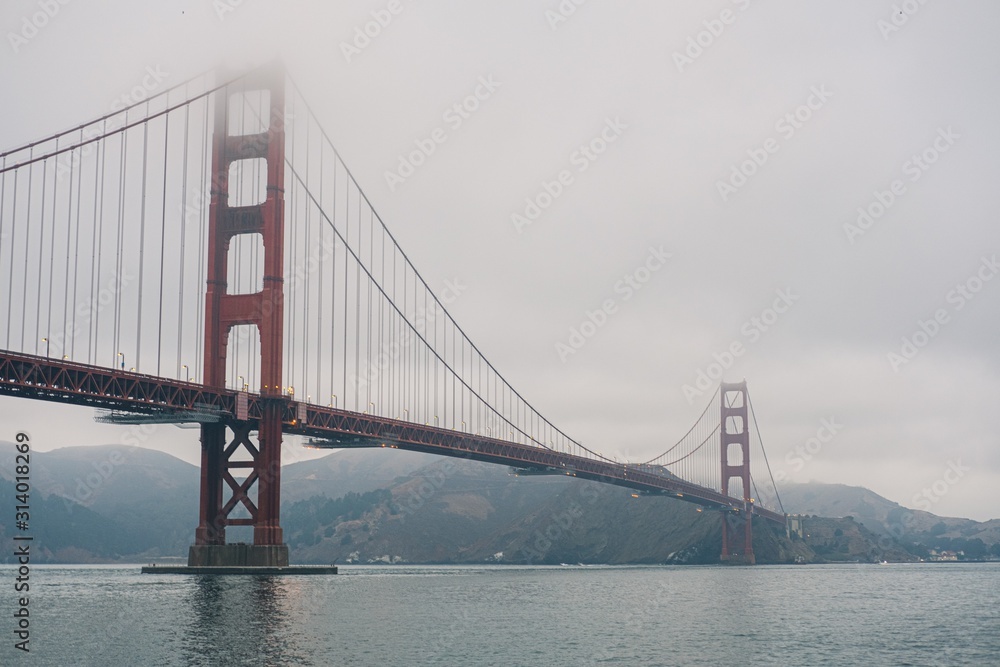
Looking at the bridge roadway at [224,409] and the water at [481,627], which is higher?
the bridge roadway at [224,409]

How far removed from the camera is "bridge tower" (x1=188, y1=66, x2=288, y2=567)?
7869 cm

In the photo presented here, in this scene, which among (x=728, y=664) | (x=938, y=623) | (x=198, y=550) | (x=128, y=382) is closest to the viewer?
(x=728, y=664)

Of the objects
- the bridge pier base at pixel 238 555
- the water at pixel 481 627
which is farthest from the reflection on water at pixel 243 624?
the bridge pier base at pixel 238 555

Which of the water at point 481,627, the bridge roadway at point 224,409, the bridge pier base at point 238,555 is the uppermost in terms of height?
the bridge roadway at point 224,409

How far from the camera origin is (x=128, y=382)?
68.8 meters

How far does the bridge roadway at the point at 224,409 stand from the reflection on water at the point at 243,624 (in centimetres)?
1110

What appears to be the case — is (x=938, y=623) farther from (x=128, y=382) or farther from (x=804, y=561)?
(x=804, y=561)

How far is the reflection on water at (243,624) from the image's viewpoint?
123 ft

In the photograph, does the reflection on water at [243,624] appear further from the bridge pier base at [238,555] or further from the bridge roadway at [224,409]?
the bridge roadway at [224,409]

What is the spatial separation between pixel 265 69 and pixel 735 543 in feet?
408

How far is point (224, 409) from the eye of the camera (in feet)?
251

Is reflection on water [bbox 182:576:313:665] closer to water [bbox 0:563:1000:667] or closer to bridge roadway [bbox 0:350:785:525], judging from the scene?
water [bbox 0:563:1000:667]

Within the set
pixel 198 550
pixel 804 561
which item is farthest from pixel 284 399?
pixel 804 561

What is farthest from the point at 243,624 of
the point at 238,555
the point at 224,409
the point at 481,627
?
the point at 238,555
